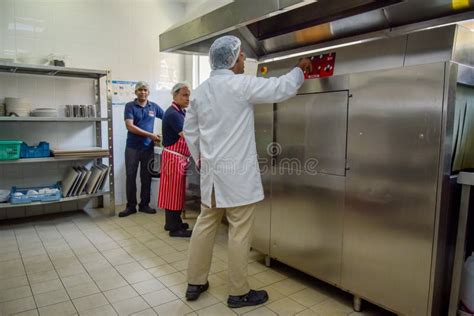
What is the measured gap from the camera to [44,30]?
3.59 metres

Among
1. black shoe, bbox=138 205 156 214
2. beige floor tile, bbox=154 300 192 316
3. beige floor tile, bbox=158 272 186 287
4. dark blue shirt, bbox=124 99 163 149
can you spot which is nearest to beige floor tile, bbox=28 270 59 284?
beige floor tile, bbox=158 272 186 287

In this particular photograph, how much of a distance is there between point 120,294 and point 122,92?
2734mm

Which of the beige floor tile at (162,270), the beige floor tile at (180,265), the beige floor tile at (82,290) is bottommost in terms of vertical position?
the beige floor tile at (82,290)

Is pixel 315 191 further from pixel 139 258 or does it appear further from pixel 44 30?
pixel 44 30

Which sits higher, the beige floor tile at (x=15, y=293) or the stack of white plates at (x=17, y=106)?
the stack of white plates at (x=17, y=106)

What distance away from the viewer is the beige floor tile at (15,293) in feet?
6.57

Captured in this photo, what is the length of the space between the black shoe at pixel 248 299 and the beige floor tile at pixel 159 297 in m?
0.35

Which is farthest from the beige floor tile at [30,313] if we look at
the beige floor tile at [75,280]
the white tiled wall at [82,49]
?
the white tiled wall at [82,49]

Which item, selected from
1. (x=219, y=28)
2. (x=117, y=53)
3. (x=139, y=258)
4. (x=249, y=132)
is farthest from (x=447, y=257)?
(x=117, y=53)

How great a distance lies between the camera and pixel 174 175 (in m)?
3.05

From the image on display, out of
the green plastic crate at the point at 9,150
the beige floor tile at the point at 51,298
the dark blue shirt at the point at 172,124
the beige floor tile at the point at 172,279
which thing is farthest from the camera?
the green plastic crate at the point at 9,150

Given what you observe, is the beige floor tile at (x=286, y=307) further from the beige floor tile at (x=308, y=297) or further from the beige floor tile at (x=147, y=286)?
the beige floor tile at (x=147, y=286)

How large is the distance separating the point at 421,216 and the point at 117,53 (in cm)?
372

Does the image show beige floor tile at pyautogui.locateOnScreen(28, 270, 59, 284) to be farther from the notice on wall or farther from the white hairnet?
the notice on wall
